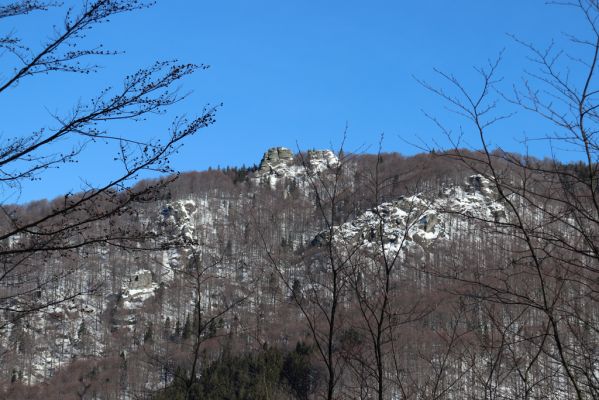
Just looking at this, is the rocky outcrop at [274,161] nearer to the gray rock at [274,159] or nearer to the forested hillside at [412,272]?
the gray rock at [274,159]

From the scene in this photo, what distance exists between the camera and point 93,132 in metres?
4.07

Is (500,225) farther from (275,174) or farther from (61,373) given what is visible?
(275,174)

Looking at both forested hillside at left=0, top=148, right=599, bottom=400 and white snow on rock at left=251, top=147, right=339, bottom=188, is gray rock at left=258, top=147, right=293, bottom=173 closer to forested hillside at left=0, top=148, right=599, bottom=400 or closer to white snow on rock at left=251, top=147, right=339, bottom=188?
white snow on rock at left=251, top=147, right=339, bottom=188

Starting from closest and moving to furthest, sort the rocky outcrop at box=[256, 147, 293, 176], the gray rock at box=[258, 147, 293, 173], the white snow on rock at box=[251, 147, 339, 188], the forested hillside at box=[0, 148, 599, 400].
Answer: the forested hillside at box=[0, 148, 599, 400]
the white snow on rock at box=[251, 147, 339, 188]
the rocky outcrop at box=[256, 147, 293, 176]
the gray rock at box=[258, 147, 293, 173]

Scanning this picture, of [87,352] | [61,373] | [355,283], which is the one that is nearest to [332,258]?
[355,283]

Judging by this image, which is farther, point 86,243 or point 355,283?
point 355,283

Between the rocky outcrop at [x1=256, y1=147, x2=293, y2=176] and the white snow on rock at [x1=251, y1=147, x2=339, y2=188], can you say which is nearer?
the white snow on rock at [x1=251, y1=147, x2=339, y2=188]

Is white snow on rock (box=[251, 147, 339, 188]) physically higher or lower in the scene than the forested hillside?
higher

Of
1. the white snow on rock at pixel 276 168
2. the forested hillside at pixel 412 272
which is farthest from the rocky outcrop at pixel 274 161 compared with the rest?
the forested hillside at pixel 412 272

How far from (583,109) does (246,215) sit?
15.2 ft

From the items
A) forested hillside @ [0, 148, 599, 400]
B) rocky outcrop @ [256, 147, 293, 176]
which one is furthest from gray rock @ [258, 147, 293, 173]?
forested hillside @ [0, 148, 599, 400]

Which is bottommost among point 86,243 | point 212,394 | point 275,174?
point 212,394

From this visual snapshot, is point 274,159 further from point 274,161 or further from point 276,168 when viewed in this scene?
point 276,168

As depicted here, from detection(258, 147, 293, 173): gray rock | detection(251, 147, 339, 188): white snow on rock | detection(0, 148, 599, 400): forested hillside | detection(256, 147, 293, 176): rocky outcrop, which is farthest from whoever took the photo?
detection(258, 147, 293, 173): gray rock
